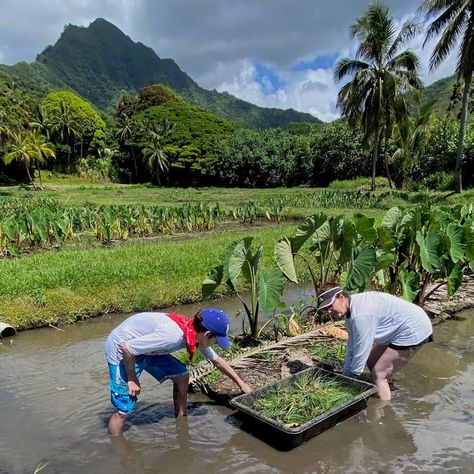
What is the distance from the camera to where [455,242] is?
6480 millimetres

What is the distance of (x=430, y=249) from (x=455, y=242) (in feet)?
1.42

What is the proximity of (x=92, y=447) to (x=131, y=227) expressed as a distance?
1073 centimetres

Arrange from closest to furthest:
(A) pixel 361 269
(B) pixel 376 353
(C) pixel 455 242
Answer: (B) pixel 376 353 → (A) pixel 361 269 → (C) pixel 455 242

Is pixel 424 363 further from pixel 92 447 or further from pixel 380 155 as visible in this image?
pixel 380 155

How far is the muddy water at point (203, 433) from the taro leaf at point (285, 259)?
1.71m

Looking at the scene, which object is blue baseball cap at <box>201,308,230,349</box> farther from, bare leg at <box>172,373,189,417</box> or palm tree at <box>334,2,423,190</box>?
palm tree at <box>334,2,423,190</box>

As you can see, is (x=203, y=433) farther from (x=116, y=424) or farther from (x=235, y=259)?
(x=235, y=259)

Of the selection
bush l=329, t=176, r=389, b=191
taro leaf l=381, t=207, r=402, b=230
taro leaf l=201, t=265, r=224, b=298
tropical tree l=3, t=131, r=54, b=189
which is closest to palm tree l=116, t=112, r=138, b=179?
tropical tree l=3, t=131, r=54, b=189

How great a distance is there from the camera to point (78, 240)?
1284cm

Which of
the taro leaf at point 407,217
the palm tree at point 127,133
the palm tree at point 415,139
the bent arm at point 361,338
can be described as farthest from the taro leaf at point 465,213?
the palm tree at point 127,133

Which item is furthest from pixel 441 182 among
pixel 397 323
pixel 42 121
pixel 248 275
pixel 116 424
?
pixel 42 121

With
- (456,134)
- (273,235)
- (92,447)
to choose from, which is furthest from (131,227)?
(456,134)

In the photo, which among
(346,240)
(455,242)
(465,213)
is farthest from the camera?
(465,213)

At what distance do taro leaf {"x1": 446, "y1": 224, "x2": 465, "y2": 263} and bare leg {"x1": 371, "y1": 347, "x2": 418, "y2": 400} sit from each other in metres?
2.53
